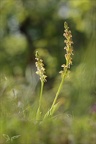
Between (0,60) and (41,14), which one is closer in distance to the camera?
(0,60)

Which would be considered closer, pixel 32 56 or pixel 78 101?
pixel 78 101

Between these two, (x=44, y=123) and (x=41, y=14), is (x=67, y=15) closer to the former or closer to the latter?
(x=41, y=14)

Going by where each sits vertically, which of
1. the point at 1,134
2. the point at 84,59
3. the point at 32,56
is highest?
the point at 84,59

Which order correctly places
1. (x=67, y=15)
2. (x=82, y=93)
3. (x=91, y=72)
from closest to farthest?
(x=91, y=72), (x=82, y=93), (x=67, y=15)

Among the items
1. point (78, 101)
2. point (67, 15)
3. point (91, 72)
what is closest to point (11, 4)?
point (67, 15)

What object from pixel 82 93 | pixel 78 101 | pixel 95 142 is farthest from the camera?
pixel 78 101

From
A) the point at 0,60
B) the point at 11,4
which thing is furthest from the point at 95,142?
the point at 11,4

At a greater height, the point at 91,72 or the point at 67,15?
the point at 91,72

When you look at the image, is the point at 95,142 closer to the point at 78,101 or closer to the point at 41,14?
the point at 78,101

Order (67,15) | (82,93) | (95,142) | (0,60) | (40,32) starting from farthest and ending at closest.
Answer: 1. (40,32)
2. (67,15)
3. (0,60)
4. (82,93)
5. (95,142)
